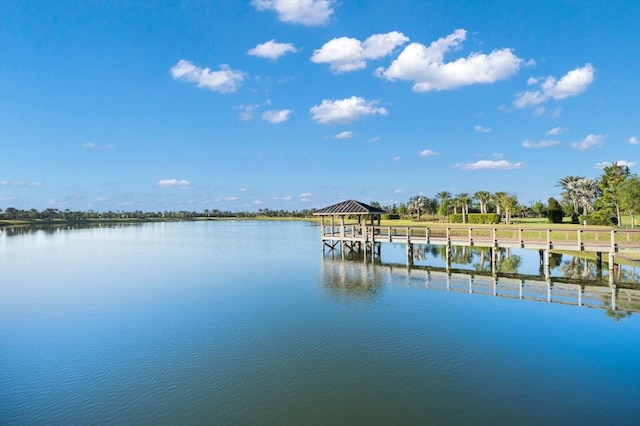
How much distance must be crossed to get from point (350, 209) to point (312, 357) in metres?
21.3

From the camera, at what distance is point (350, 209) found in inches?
1203

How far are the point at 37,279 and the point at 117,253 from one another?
516 inches

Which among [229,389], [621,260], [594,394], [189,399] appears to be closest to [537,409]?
[594,394]

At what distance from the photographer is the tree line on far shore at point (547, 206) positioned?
34863 millimetres

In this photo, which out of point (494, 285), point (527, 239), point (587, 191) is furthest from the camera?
point (587, 191)

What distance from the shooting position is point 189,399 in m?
7.80

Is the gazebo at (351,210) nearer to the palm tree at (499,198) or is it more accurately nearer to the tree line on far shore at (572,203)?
the tree line on far shore at (572,203)

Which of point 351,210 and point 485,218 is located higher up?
point 351,210

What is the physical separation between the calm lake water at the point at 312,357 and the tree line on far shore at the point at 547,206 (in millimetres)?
26325

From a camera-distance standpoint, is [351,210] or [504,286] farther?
[351,210]

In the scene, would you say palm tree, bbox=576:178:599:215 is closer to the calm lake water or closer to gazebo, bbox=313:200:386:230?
gazebo, bbox=313:200:386:230

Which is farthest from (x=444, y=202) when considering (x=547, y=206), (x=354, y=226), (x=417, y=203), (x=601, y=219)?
(x=354, y=226)

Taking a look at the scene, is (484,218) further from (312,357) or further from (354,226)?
(312,357)

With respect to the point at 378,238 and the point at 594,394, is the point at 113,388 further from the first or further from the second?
the point at 378,238
